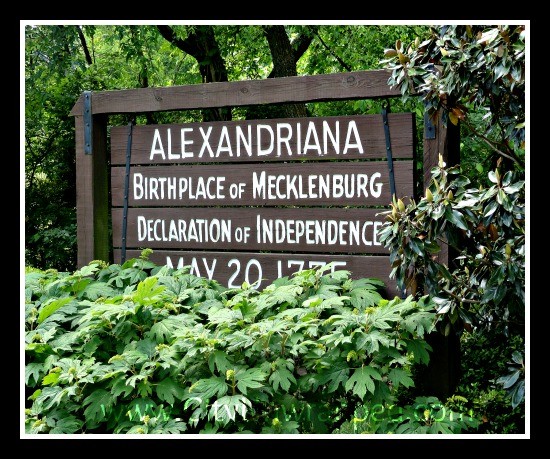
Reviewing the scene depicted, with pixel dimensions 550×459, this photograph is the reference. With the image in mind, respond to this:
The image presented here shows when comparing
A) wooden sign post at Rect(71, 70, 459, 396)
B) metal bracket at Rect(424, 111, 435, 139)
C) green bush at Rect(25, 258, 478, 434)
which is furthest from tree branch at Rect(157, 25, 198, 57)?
green bush at Rect(25, 258, 478, 434)

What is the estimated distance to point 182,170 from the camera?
514 centimetres

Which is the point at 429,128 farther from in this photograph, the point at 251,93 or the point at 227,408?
the point at 227,408

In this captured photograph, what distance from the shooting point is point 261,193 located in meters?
4.84

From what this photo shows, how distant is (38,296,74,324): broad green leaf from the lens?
420 cm

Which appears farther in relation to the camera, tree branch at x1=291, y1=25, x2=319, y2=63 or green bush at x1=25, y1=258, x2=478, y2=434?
tree branch at x1=291, y1=25, x2=319, y2=63

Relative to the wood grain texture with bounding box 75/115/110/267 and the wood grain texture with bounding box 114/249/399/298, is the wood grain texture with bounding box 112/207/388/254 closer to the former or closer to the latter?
the wood grain texture with bounding box 114/249/399/298

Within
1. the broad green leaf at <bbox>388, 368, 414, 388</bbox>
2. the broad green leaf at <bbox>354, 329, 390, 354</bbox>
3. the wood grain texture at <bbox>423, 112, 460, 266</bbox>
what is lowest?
the broad green leaf at <bbox>388, 368, 414, 388</bbox>

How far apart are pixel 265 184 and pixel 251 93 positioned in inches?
25.2

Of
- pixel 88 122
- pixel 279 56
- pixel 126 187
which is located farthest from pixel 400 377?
pixel 279 56

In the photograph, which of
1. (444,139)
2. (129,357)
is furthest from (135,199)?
(444,139)

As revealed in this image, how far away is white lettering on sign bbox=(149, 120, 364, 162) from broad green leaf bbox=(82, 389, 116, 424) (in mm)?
2003

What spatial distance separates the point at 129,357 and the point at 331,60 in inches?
323

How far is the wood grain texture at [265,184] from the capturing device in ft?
14.7

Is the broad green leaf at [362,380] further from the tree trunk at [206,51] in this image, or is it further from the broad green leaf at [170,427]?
the tree trunk at [206,51]
